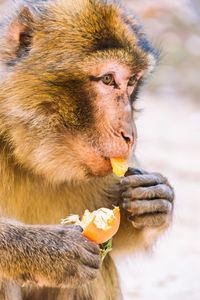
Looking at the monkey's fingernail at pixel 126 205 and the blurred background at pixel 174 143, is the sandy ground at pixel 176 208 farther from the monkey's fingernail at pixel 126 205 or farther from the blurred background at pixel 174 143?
the monkey's fingernail at pixel 126 205

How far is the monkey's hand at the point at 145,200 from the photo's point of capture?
3.83 meters

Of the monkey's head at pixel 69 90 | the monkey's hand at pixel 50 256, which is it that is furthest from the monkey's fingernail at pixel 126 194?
the monkey's hand at pixel 50 256

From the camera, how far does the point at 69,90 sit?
145 inches

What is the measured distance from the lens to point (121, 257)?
448cm

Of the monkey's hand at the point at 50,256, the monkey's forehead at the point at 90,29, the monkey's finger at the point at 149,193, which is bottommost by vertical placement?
the monkey's hand at the point at 50,256

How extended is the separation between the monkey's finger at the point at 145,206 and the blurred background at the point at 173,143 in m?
0.60

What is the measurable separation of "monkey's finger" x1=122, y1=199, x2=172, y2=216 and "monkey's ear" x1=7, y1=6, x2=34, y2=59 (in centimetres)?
110

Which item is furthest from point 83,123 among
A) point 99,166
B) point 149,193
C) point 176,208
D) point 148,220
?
point 176,208

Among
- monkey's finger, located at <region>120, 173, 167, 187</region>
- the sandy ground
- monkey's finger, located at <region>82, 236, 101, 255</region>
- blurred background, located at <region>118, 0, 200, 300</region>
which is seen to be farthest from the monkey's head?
the sandy ground

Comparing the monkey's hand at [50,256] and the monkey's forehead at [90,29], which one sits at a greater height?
the monkey's forehead at [90,29]

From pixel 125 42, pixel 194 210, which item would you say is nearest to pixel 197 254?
pixel 194 210

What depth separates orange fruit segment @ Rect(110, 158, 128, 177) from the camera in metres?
3.60

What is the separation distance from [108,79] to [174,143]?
7602 mm

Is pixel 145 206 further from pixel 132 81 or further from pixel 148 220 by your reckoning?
pixel 132 81
